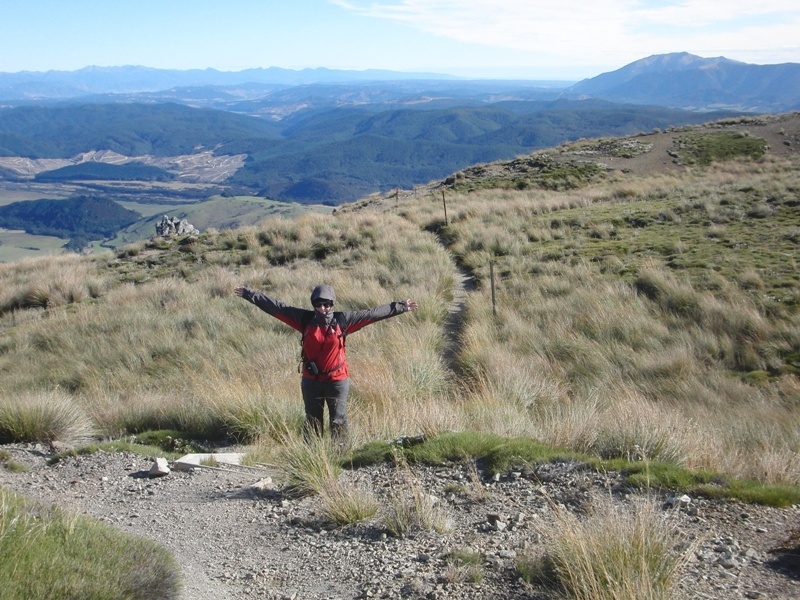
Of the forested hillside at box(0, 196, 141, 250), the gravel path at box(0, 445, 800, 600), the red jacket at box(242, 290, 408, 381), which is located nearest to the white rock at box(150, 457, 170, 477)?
the gravel path at box(0, 445, 800, 600)

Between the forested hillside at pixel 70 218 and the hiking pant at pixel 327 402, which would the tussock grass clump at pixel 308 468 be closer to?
the hiking pant at pixel 327 402

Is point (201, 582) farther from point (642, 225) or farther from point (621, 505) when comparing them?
point (642, 225)

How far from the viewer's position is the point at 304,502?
476 centimetres

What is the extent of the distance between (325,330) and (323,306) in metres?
0.21

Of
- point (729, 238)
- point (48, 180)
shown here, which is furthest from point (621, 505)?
point (48, 180)

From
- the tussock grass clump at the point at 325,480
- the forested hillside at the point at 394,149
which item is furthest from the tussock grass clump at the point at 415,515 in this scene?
the forested hillside at the point at 394,149

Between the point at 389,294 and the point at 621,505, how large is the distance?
8537mm

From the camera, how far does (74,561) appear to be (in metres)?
3.36

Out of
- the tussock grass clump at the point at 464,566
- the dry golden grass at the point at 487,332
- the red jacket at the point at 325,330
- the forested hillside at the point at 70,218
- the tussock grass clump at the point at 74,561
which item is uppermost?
the red jacket at the point at 325,330

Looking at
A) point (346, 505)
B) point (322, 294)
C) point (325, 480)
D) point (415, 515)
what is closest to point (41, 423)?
point (322, 294)

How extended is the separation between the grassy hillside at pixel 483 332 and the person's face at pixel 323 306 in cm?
134

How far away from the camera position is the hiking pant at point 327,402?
→ 18.9ft

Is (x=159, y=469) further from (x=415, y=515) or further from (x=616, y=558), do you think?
(x=616, y=558)

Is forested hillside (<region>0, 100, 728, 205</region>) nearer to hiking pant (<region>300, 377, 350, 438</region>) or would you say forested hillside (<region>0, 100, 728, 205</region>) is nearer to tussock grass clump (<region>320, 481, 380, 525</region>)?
hiking pant (<region>300, 377, 350, 438</region>)
